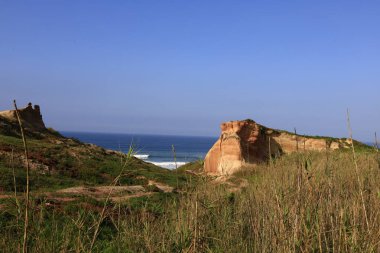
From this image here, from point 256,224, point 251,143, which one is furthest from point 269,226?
point 251,143

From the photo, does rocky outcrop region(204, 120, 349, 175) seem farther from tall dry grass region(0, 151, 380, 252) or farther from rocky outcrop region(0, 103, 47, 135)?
tall dry grass region(0, 151, 380, 252)

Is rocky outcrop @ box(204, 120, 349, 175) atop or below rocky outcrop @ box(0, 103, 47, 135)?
below

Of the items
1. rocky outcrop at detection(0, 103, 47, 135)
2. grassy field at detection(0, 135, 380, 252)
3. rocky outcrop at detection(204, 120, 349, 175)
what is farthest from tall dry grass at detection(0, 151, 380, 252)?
rocky outcrop at detection(0, 103, 47, 135)

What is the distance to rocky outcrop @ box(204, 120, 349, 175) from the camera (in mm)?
31969

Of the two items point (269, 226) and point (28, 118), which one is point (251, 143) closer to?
point (28, 118)

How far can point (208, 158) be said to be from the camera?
34.8 meters

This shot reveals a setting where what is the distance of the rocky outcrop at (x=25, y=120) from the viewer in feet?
125

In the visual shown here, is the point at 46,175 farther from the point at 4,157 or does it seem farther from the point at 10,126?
the point at 10,126

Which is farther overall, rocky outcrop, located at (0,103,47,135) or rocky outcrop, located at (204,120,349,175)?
rocky outcrop, located at (0,103,47,135)

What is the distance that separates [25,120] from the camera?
42.8 meters

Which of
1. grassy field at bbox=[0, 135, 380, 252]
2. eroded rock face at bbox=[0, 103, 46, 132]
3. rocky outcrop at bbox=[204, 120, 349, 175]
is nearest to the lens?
grassy field at bbox=[0, 135, 380, 252]

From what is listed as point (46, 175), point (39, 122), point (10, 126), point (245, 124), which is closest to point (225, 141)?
point (245, 124)

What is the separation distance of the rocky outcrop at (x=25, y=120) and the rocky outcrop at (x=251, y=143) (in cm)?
1885

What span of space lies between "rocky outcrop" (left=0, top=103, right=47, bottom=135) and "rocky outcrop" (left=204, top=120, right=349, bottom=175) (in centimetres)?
1885
